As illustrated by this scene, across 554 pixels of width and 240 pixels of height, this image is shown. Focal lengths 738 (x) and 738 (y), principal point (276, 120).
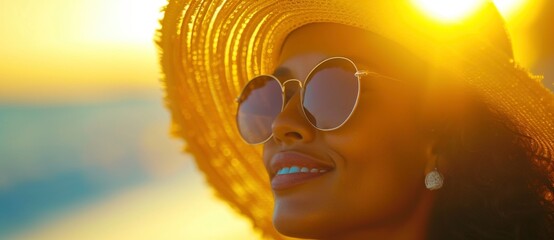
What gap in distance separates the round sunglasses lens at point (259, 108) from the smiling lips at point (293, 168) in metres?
0.21

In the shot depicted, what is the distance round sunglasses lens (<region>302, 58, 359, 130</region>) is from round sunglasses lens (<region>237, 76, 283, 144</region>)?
22cm

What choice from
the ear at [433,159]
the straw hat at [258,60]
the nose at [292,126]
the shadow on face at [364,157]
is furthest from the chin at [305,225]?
the straw hat at [258,60]

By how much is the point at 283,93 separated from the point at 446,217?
76 cm

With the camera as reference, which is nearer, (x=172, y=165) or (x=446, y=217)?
(x=446, y=217)

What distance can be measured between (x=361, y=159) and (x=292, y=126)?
0.28m

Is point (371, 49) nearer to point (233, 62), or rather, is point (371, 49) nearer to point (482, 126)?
point (482, 126)

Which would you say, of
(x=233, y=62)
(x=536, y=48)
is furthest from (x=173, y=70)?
(x=536, y=48)

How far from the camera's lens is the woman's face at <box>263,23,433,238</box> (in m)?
2.53

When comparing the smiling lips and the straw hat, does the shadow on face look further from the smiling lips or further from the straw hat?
the straw hat

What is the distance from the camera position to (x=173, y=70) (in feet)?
11.0

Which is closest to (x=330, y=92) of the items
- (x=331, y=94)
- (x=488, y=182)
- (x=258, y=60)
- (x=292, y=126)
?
(x=331, y=94)

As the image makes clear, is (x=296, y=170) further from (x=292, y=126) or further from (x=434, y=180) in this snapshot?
(x=434, y=180)

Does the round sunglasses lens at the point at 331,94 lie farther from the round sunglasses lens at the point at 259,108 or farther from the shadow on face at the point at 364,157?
the round sunglasses lens at the point at 259,108

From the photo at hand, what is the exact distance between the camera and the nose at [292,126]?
261 cm
